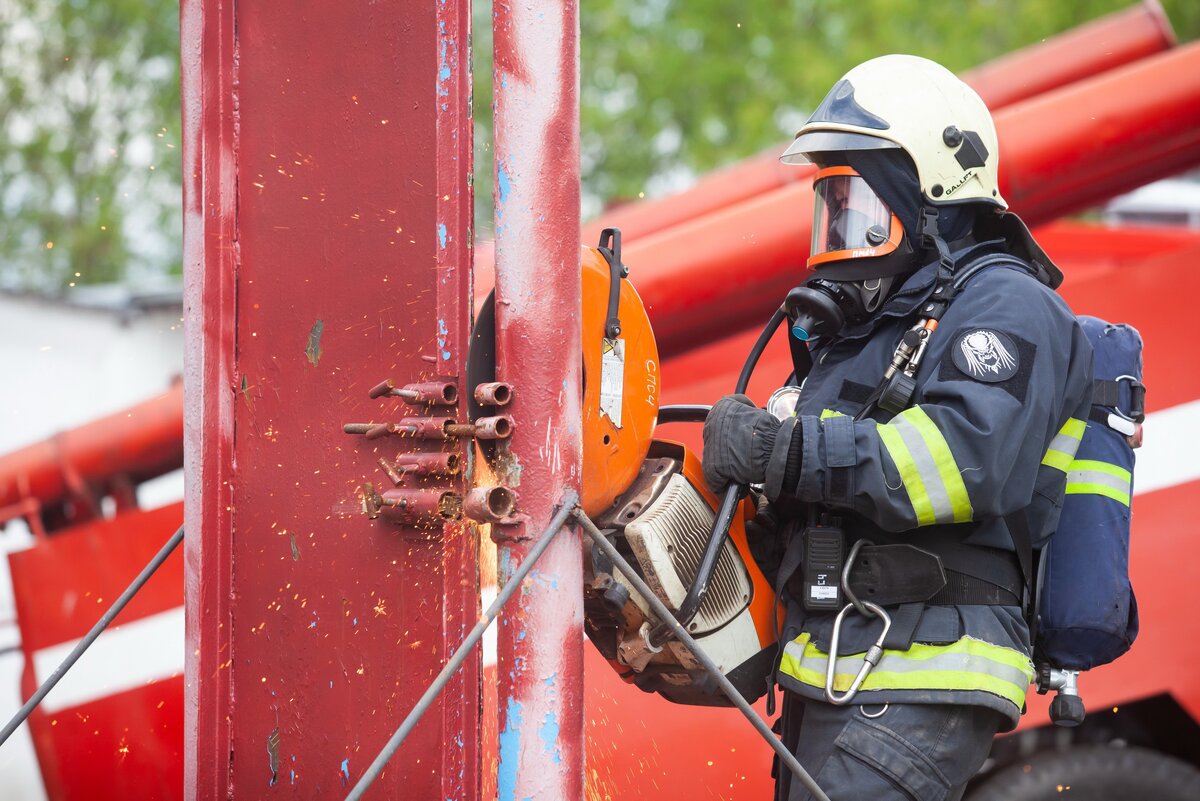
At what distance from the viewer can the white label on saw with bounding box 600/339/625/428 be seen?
223cm

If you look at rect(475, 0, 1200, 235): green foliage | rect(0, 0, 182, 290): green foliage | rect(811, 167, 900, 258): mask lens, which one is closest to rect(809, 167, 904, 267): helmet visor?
rect(811, 167, 900, 258): mask lens

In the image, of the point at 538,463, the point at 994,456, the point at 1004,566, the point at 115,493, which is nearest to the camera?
the point at 538,463

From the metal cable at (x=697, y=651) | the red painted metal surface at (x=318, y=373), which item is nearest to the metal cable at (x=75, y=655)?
the red painted metal surface at (x=318, y=373)

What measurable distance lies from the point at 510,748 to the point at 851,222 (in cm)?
121

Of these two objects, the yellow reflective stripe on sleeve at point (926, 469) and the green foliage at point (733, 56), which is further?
the green foliage at point (733, 56)

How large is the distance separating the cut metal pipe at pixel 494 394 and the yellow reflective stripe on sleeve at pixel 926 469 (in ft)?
2.23

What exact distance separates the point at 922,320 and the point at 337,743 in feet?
4.58

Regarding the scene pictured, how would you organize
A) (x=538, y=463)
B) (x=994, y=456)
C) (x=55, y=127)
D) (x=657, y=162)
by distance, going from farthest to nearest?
(x=657, y=162)
(x=55, y=127)
(x=994, y=456)
(x=538, y=463)

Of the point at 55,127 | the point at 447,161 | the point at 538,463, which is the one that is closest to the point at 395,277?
the point at 447,161

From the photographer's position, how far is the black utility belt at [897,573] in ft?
7.46

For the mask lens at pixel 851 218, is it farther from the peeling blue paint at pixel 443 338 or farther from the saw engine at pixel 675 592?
the peeling blue paint at pixel 443 338

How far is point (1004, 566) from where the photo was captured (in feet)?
7.64

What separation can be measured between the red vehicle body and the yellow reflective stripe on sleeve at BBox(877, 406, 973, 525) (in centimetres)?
80

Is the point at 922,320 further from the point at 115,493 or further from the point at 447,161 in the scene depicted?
the point at 115,493
